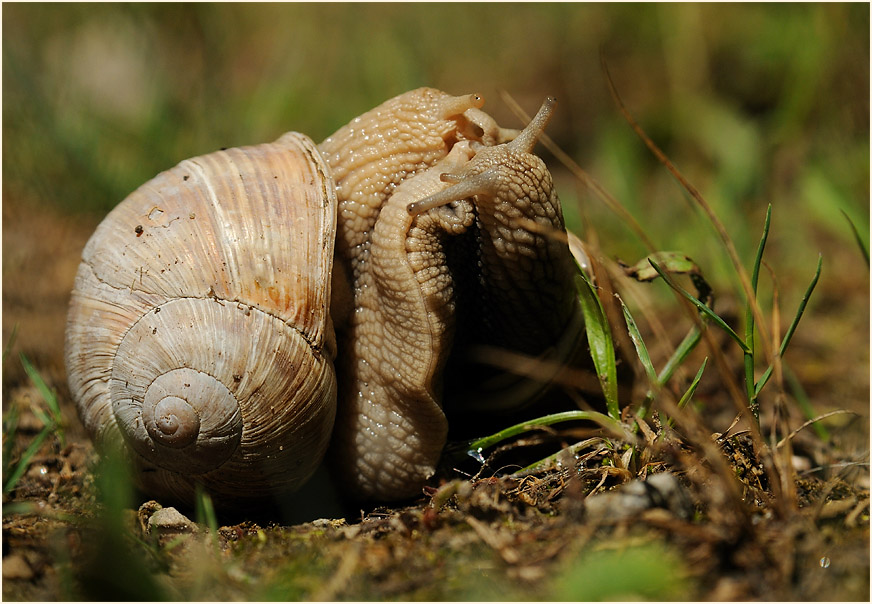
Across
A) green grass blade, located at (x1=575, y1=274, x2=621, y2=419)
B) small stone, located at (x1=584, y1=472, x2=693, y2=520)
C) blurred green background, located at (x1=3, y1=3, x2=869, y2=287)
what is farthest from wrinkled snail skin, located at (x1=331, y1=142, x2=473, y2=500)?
blurred green background, located at (x1=3, y1=3, x2=869, y2=287)

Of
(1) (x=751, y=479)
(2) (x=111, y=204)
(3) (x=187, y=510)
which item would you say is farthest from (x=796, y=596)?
(2) (x=111, y=204)

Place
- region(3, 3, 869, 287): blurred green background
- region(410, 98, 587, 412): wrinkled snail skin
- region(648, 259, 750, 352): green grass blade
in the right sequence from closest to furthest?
region(648, 259, 750, 352): green grass blade < region(410, 98, 587, 412): wrinkled snail skin < region(3, 3, 869, 287): blurred green background

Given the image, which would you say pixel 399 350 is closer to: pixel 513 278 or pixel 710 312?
pixel 513 278

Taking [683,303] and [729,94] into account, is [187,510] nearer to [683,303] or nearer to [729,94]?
[683,303]

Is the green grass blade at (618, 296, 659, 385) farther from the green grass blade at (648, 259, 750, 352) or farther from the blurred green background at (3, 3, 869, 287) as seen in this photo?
the blurred green background at (3, 3, 869, 287)

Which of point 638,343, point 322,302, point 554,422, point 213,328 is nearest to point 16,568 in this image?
point 213,328

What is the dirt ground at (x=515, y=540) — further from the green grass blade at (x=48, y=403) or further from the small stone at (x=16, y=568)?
the green grass blade at (x=48, y=403)
